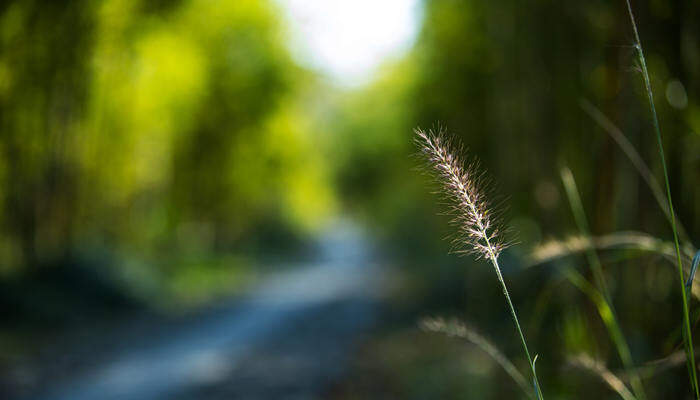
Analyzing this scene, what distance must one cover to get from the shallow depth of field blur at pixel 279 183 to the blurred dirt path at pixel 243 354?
2.1 inches

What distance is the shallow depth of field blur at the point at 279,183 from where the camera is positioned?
2076 mm

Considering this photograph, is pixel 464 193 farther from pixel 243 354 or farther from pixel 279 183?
pixel 279 183

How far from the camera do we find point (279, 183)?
20109mm

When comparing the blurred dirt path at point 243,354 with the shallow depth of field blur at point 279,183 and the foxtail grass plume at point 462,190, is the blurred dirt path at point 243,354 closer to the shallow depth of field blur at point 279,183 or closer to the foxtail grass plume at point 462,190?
the shallow depth of field blur at point 279,183

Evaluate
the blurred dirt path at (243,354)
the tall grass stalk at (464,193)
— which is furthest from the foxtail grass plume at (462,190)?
the blurred dirt path at (243,354)

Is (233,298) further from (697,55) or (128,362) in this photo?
(697,55)

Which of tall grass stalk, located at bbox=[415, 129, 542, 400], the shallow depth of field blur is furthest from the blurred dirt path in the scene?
tall grass stalk, located at bbox=[415, 129, 542, 400]

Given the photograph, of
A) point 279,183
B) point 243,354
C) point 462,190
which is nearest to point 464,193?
point 462,190

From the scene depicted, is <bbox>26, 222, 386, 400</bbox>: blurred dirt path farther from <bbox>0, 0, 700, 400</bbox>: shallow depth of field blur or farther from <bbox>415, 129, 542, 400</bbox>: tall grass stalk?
<bbox>415, 129, 542, 400</bbox>: tall grass stalk

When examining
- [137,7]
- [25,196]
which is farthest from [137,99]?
[25,196]

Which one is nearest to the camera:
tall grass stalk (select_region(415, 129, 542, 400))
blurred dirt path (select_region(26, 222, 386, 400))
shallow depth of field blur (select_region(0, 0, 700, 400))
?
tall grass stalk (select_region(415, 129, 542, 400))

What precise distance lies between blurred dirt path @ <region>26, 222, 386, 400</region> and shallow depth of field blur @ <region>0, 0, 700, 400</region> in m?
0.05

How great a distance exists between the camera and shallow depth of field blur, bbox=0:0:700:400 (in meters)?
2.08

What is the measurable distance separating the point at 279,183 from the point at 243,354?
525 inches
